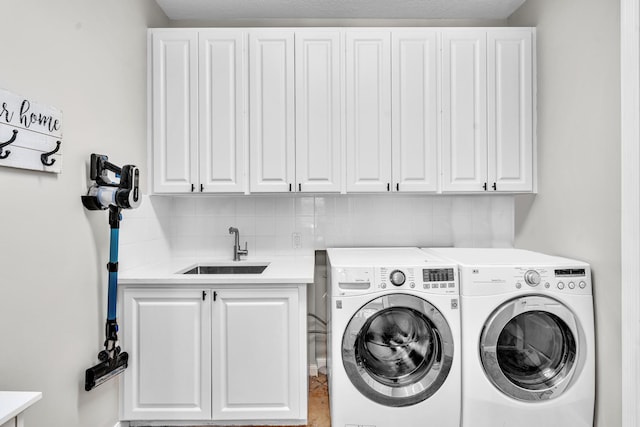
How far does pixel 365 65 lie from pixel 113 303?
2039mm

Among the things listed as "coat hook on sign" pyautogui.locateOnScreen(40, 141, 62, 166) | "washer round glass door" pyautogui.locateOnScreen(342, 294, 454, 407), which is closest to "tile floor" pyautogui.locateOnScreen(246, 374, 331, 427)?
"washer round glass door" pyautogui.locateOnScreen(342, 294, 454, 407)

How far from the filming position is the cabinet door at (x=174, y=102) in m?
2.31

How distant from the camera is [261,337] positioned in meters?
1.96

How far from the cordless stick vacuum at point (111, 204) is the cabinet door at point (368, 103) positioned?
1303mm

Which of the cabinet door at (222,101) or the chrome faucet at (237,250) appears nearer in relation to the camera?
the cabinet door at (222,101)

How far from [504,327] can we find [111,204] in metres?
2.11

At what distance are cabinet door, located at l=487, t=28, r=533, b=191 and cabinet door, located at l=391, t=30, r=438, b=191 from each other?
14.9 inches

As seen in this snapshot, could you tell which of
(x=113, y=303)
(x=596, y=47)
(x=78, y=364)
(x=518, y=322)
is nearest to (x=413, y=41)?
(x=596, y=47)

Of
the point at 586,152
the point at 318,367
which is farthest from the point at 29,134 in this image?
the point at 586,152

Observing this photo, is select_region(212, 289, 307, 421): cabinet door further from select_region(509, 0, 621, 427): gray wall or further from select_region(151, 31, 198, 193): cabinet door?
select_region(509, 0, 621, 427): gray wall

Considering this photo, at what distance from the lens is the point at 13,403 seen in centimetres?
88

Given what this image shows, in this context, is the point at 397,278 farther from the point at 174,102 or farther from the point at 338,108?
the point at 174,102

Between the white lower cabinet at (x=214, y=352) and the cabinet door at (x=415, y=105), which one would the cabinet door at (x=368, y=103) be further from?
the white lower cabinet at (x=214, y=352)

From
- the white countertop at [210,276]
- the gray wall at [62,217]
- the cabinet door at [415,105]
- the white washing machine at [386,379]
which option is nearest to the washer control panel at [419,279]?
the white washing machine at [386,379]
